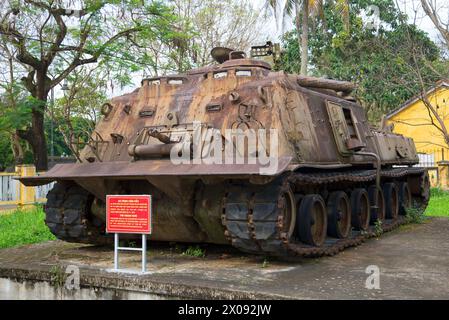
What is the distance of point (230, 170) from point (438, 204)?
12727 millimetres

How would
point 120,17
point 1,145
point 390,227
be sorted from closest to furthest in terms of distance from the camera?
point 390,227
point 120,17
point 1,145

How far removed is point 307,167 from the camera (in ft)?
26.0

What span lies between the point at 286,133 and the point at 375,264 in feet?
6.97

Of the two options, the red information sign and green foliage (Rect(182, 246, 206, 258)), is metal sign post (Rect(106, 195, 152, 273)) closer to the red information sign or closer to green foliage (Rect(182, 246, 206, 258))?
the red information sign

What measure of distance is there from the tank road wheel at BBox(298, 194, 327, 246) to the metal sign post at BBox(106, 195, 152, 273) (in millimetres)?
2272

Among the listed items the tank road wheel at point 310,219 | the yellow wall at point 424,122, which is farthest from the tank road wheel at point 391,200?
the yellow wall at point 424,122

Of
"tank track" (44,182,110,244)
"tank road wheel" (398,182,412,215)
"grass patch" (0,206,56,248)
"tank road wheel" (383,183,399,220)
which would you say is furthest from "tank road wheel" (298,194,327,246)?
"grass patch" (0,206,56,248)

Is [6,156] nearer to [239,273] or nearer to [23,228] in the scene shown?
[23,228]

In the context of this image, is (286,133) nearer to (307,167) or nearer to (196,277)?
(307,167)

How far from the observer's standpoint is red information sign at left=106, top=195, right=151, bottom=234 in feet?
22.5

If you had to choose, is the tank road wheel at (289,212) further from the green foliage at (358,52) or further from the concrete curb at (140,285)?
the green foliage at (358,52)

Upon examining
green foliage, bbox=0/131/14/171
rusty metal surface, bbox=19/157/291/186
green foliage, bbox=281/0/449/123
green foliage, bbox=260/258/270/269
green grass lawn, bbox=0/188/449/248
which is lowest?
green foliage, bbox=260/258/270/269

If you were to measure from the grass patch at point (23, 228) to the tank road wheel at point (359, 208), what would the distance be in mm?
5793
